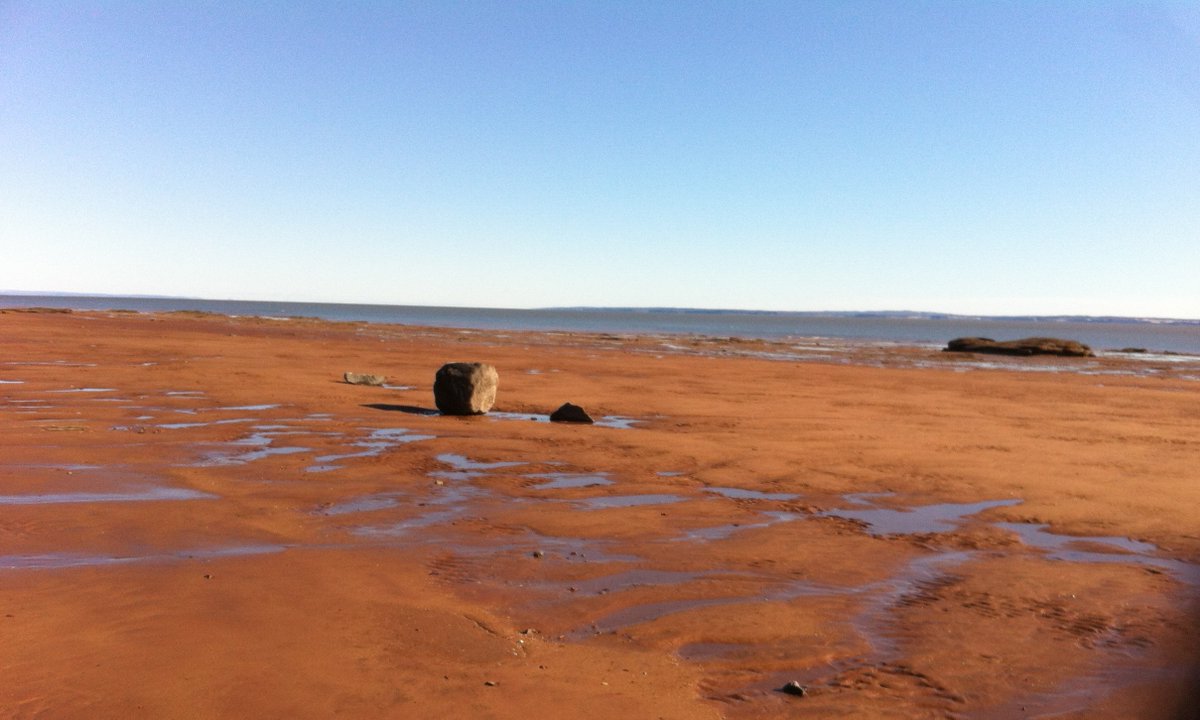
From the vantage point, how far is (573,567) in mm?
7035

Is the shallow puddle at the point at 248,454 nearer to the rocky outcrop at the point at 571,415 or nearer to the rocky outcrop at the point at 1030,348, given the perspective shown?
the rocky outcrop at the point at 571,415

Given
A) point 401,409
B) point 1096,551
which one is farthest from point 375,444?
point 1096,551

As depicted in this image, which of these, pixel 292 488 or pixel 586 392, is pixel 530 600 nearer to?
pixel 292 488

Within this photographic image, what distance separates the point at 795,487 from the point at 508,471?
12.3 ft

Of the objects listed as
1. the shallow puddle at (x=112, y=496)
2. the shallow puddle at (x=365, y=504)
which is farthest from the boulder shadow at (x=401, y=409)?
the shallow puddle at (x=112, y=496)

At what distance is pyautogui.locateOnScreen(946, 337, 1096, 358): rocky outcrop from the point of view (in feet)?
167

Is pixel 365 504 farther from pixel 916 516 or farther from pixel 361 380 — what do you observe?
pixel 361 380

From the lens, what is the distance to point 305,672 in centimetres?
477

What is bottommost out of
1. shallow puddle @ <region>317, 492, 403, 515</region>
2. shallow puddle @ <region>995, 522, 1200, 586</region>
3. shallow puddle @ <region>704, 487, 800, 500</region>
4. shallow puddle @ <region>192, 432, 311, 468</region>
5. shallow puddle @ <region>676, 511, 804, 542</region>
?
shallow puddle @ <region>995, 522, 1200, 586</region>

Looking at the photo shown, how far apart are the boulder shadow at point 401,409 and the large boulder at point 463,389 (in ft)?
1.18

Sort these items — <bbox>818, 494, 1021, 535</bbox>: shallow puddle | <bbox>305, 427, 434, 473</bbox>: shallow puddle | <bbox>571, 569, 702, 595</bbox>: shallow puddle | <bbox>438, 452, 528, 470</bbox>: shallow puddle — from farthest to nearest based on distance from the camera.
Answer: <bbox>438, 452, 528, 470</bbox>: shallow puddle < <bbox>305, 427, 434, 473</bbox>: shallow puddle < <bbox>818, 494, 1021, 535</bbox>: shallow puddle < <bbox>571, 569, 702, 595</bbox>: shallow puddle

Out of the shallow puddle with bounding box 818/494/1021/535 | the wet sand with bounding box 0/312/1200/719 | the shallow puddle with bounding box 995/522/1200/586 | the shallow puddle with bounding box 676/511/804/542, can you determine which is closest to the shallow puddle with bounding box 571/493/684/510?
the wet sand with bounding box 0/312/1200/719

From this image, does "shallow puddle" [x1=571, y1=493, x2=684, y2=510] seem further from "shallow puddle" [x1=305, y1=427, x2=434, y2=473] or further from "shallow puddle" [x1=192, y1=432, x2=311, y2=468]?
"shallow puddle" [x1=192, y1=432, x2=311, y2=468]

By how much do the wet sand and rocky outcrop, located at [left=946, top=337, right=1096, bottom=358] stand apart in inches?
1500
